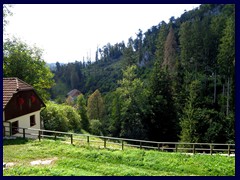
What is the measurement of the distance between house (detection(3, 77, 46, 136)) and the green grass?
3.82m

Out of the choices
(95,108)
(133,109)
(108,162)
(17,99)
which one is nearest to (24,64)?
(17,99)

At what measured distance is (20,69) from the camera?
32.8m

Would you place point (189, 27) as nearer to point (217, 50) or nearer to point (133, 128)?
point (217, 50)

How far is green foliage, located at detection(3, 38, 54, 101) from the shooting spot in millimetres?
32312

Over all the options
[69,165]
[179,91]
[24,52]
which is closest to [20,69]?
[24,52]

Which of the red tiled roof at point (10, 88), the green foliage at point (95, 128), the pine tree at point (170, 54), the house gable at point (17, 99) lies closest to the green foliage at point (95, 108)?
the green foliage at point (95, 128)

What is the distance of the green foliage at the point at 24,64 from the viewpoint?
32.3 metres

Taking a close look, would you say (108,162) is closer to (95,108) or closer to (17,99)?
(17,99)

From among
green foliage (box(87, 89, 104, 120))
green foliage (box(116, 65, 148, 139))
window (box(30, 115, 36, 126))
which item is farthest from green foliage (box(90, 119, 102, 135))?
window (box(30, 115, 36, 126))

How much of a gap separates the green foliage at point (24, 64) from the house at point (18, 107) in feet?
27.4

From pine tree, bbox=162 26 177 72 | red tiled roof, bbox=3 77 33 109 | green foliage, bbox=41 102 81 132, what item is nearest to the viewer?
red tiled roof, bbox=3 77 33 109

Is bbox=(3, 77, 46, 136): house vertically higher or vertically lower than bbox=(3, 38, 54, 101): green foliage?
lower

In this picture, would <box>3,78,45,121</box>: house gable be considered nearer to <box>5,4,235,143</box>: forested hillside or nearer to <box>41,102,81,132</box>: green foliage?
<box>41,102,81,132</box>: green foliage

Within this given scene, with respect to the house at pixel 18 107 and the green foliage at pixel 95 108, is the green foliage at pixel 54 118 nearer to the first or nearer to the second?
the house at pixel 18 107
